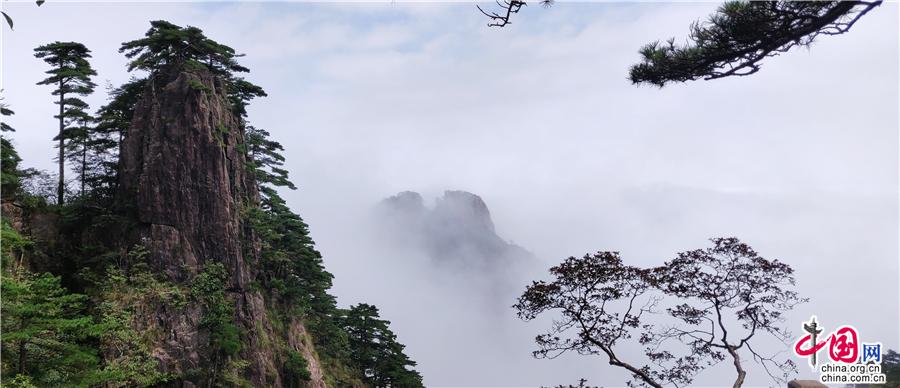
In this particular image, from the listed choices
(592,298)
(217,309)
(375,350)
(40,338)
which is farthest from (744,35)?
(375,350)

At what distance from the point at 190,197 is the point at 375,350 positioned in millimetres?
13586

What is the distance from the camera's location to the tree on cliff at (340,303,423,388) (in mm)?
28250

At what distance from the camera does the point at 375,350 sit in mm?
29250

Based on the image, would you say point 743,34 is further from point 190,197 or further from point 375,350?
point 375,350

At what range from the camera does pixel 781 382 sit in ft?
32.7

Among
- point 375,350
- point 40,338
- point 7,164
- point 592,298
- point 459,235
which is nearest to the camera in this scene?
point 592,298

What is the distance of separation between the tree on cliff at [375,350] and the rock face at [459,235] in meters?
147

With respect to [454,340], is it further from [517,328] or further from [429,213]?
[429,213]

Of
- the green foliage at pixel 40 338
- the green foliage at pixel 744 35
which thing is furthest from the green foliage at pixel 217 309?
the green foliage at pixel 744 35

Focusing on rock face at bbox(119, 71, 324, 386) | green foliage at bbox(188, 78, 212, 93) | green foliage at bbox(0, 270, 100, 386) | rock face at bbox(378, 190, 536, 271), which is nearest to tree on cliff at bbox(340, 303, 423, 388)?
rock face at bbox(119, 71, 324, 386)

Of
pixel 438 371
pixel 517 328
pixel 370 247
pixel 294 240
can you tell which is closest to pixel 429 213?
pixel 370 247

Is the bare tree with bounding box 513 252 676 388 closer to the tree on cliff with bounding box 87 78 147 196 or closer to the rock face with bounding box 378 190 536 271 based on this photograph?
the tree on cliff with bounding box 87 78 147 196

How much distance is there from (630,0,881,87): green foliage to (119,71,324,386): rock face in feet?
70.9

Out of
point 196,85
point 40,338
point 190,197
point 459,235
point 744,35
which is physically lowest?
point 40,338
